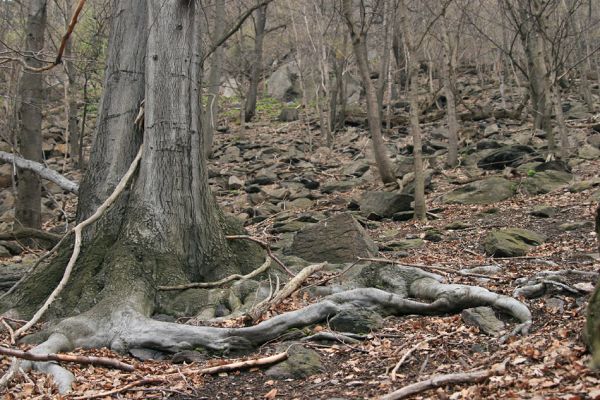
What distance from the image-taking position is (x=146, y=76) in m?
6.55

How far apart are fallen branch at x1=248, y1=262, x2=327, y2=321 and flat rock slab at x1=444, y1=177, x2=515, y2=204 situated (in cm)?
598

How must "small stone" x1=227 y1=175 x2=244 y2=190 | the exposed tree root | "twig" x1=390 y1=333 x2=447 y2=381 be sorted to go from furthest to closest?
"small stone" x1=227 y1=175 x2=244 y2=190
the exposed tree root
"twig" x1=390 y1=333 x2=447 y2=381

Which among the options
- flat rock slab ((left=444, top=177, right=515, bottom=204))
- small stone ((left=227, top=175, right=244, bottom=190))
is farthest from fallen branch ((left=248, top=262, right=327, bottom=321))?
small stone ((left=227, top=175, right=244, bottom=190))

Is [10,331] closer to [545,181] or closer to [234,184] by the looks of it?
[545,181]

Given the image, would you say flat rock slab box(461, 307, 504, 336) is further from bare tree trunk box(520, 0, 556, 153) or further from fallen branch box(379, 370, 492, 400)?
bare tree trunk box(520, 0, 556, 153)

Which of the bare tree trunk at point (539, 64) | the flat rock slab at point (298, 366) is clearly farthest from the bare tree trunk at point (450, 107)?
the flat rock slab at point (298, 366)

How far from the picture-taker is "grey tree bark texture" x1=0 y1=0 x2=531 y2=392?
5.16 metres

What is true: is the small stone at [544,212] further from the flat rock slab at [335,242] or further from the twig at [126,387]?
the twig at [126,387]

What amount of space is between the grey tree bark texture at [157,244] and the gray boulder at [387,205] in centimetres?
524

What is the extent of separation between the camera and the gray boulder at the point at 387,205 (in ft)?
39.0

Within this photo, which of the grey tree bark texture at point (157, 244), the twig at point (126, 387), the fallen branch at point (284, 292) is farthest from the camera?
→ the fallen branch at point (284, 292)

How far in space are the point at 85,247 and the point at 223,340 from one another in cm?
226

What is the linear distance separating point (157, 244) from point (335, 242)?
8.30ft

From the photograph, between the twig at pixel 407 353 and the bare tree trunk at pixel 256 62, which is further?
the bare tree trunk at pixel 256 62
